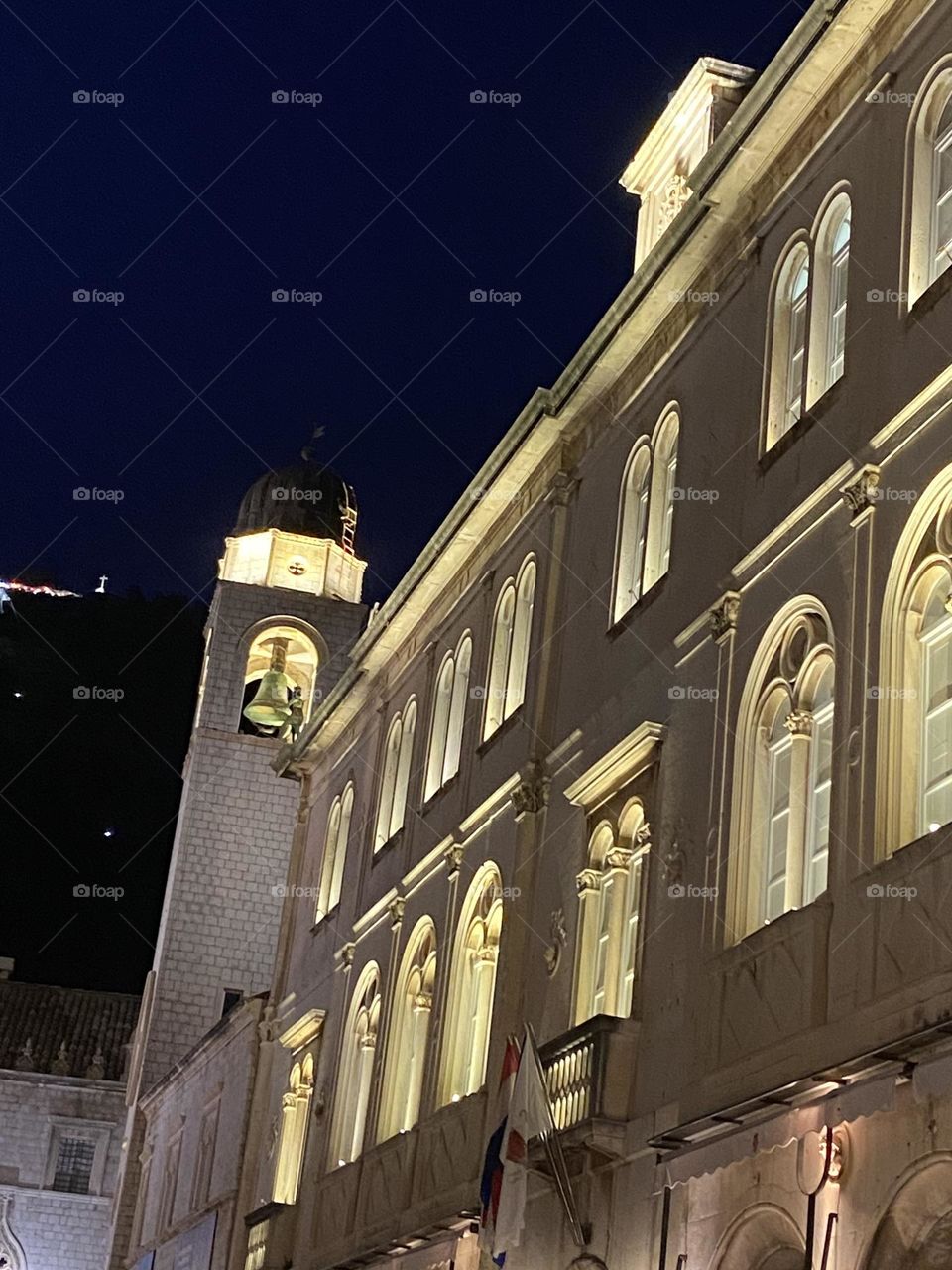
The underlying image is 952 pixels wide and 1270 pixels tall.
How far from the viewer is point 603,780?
19.1 metres

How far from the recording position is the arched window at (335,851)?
101 ft

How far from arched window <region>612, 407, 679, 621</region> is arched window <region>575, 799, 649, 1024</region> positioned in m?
2.59

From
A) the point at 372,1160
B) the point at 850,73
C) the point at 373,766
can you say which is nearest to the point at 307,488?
the point at 373,766

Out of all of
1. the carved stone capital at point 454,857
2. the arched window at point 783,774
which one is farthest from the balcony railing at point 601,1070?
the carved stone capital at point 454,857

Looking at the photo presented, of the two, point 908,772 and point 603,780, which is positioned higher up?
point 603,780

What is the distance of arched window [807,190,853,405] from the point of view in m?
16.5

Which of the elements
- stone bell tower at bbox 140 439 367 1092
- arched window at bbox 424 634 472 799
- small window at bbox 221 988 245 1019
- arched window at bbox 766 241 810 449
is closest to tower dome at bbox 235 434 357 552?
stone bell tower at bbox 140 439 367 1092

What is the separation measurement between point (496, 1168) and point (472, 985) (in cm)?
522

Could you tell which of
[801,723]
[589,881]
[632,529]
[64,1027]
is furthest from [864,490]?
[64,1027]

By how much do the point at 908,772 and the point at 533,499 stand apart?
11.3 m

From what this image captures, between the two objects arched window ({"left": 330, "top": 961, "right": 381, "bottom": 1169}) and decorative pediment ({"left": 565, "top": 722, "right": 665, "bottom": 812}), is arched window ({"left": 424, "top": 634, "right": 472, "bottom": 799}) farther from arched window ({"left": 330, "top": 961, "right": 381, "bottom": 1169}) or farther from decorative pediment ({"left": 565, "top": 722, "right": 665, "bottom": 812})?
decorative pediment ({"left": 565, "top": 722, "right": 665, "bottom": 812})

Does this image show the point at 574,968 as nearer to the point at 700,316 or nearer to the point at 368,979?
the point at 700,316

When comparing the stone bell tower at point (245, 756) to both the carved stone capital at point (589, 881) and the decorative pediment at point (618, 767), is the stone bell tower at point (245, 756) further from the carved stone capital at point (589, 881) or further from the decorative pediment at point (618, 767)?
the carved stone capital at point (589, 881)

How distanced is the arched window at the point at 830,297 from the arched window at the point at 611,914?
4.57m
